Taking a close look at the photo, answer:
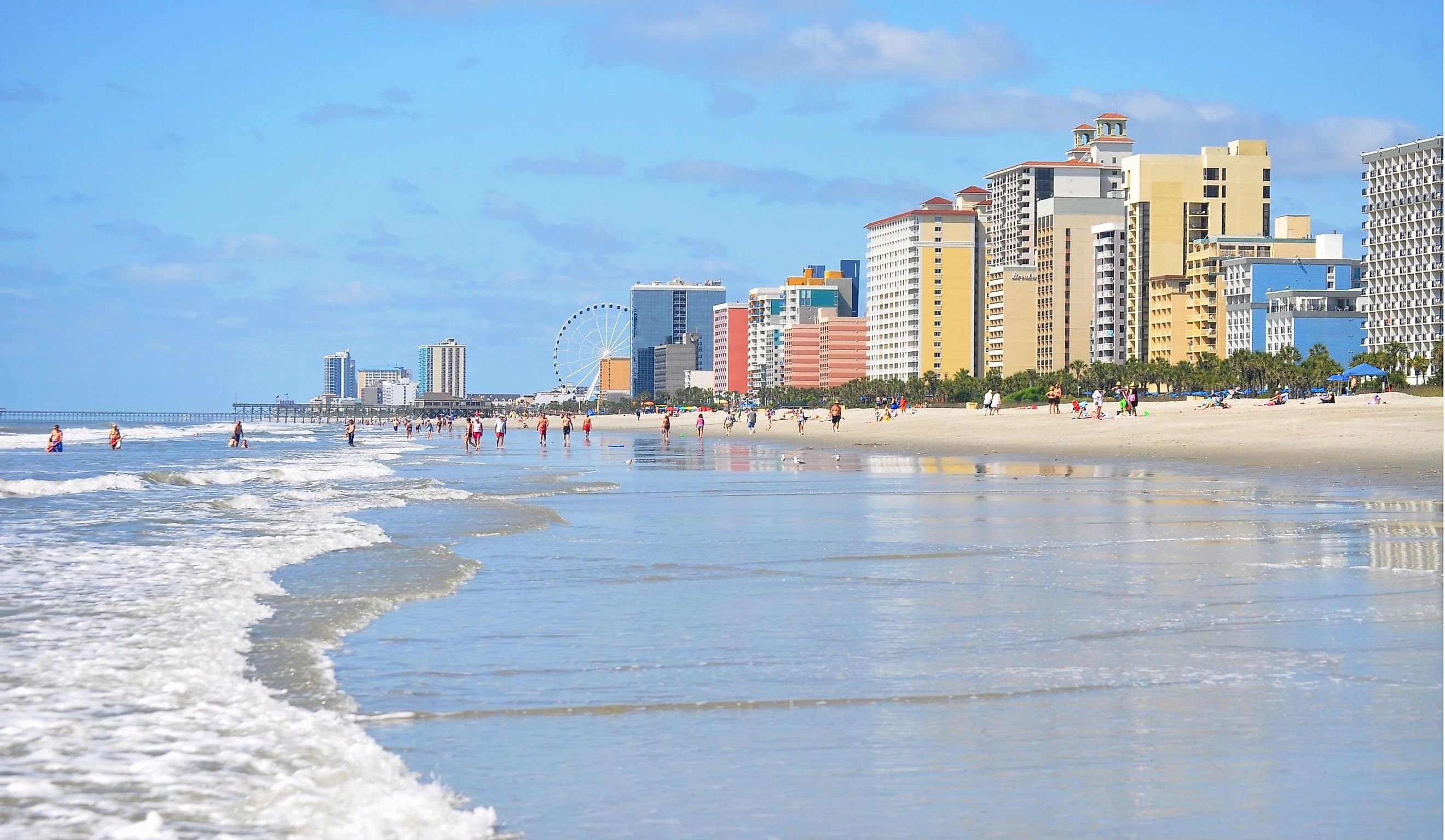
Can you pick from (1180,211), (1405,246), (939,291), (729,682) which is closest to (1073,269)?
(1180,211)

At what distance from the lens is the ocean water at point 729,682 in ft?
16.7

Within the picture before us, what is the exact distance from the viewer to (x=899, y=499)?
72.1 ft

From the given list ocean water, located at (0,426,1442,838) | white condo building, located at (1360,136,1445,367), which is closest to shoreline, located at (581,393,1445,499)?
ocean water, located at (0,426,1442,838)

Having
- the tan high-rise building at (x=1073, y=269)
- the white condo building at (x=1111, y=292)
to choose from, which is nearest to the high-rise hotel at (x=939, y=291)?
the tan high-rise building at (x=1073, y=269)

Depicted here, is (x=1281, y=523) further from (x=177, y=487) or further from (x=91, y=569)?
(x=177, y=487)

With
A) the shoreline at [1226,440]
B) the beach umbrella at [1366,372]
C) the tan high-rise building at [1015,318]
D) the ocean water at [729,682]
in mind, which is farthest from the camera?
the tan high-rise building at [1015,318]

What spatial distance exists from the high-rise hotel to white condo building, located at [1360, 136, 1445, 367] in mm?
61784

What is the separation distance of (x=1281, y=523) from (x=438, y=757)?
12.8m

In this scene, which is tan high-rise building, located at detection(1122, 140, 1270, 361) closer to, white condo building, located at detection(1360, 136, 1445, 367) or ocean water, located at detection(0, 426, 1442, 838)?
white condo building, located at detection(1360, 136, 1445, 367)

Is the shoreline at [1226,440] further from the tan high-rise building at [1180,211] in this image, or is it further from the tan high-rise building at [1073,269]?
the tan high-rise building at [1073,269]

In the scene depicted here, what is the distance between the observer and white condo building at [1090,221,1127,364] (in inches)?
6093

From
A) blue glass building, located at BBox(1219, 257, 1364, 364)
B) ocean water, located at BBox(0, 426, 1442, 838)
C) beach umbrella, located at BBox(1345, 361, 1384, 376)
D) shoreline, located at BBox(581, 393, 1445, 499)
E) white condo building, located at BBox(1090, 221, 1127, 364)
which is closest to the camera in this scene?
ocean water, located at BBox(0, 426, 1442, 838)

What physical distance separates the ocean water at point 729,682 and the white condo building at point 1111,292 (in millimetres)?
143907

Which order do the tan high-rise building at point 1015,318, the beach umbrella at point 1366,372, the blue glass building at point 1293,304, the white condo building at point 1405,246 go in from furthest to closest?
1. the tan high-rise building at point 1015,318
2. the blue glass building at point 1293,304
3. the white condo building at point 1405,246
4. the beach umbrella at point 1366,372
